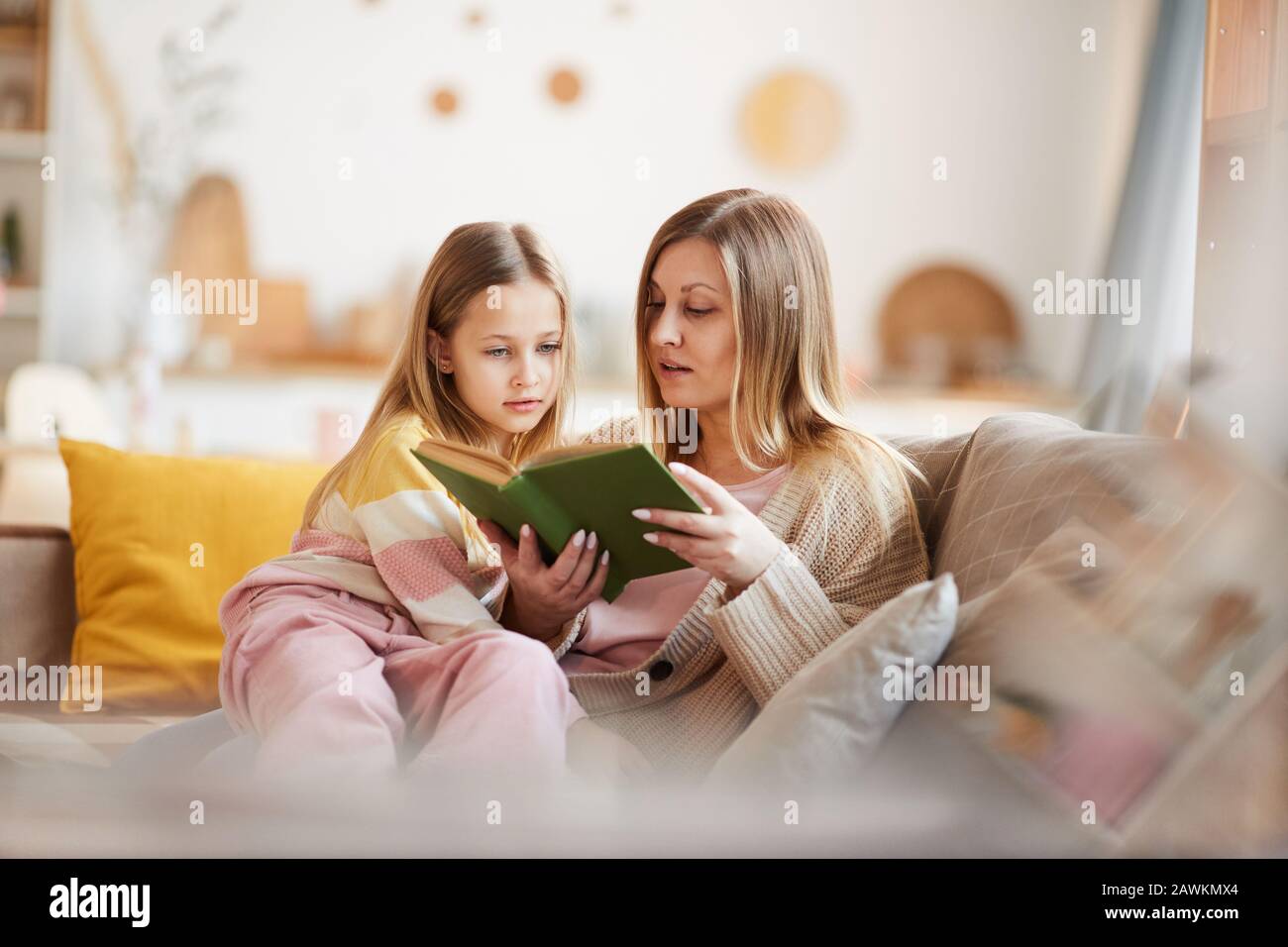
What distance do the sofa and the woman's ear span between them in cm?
53

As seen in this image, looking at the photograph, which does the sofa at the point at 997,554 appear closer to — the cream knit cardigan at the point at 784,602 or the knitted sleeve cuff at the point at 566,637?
the cream knit cardigan at the point at 784,602

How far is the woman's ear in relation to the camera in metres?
1.69

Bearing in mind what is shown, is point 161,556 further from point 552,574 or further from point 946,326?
point 946,326

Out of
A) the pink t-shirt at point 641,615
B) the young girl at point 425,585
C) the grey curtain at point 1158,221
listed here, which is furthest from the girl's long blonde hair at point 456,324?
the grey curtain at point 1158,221

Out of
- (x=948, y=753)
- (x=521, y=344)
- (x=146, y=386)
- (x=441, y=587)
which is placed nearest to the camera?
(x=948, y=753)

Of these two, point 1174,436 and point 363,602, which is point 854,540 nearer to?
point 1174,436

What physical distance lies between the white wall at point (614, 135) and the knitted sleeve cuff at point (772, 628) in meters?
2.94

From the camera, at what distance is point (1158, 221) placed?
157 inches

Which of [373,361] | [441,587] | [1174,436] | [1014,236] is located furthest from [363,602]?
[1014,236]

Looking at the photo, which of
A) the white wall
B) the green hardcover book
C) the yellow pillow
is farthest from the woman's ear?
the white wall

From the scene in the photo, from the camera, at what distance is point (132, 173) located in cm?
414

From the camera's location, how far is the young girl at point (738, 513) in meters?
1.34

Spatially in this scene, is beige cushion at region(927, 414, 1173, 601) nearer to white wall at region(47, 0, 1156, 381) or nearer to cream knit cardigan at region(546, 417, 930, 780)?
cream knit cardigan at region(546, 417, 930, 780)
